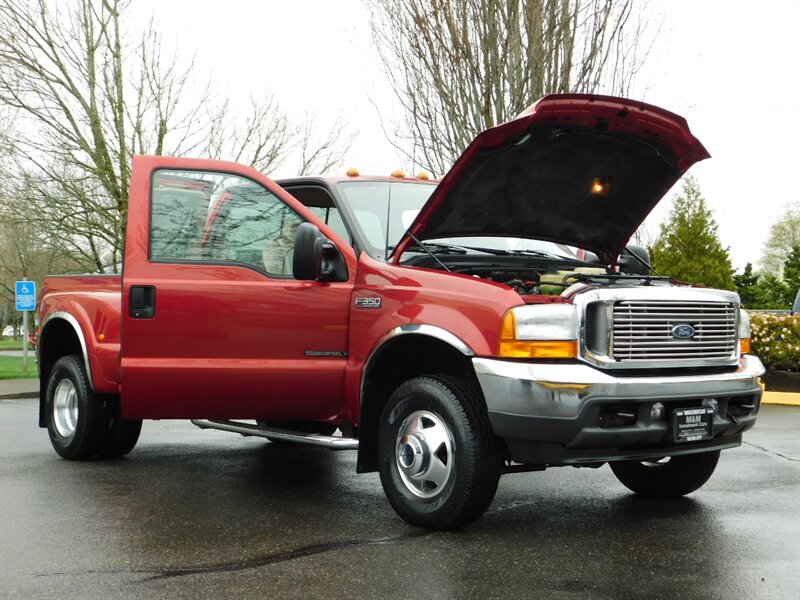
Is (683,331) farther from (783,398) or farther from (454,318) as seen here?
(783,398)

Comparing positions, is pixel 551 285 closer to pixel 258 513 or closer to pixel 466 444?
pixel 466 444

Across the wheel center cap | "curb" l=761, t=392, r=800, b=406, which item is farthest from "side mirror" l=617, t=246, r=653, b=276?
"curb" l=761, t=392, r=800, b=406

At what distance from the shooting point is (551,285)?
5.32 meters

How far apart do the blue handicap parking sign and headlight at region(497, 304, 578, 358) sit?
17054 millimetres

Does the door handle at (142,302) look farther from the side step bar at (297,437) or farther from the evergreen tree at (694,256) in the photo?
the evergreen tree at (694,256)

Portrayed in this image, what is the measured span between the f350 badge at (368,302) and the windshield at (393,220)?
0.99 ft

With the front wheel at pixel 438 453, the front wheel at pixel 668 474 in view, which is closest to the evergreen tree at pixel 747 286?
the front wheel at pixel 668 474

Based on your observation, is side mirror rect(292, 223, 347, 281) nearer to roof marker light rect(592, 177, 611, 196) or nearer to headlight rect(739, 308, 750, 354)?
roof marker light rect(592, 177, 611, 196)

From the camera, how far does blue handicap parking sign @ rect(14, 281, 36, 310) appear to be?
64.6 feet

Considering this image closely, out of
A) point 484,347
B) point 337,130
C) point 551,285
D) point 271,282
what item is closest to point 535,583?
point 484,347

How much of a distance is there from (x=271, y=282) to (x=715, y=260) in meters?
25.3

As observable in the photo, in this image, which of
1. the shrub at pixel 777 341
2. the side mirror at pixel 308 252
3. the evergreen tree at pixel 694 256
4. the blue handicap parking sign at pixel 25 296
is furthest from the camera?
the evergreen tree at pixel 694 256

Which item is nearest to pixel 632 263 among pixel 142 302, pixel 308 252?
pixel 308 252

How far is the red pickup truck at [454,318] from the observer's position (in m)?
4.64
